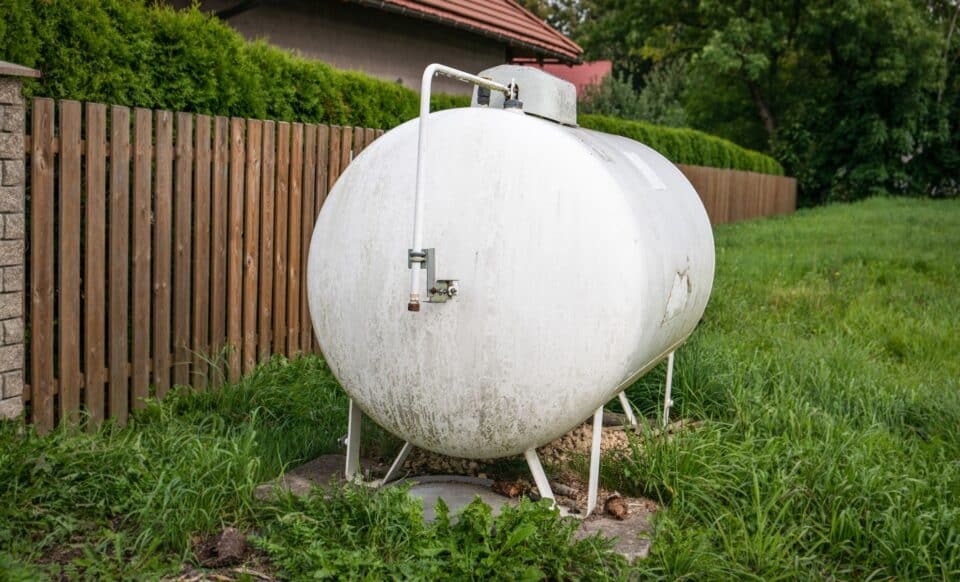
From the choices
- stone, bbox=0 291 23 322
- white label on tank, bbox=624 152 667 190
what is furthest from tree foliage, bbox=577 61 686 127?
stone, bbox=0 291 23 322

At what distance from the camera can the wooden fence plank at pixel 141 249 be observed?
4.46 meters

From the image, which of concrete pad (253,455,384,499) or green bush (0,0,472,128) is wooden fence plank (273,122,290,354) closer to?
green bush (0,0,472,128)

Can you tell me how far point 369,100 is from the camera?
6855 millimetres

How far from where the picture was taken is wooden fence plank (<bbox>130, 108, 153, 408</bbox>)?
4.46 m

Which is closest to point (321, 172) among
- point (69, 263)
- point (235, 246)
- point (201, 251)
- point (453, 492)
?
point (235, 246)

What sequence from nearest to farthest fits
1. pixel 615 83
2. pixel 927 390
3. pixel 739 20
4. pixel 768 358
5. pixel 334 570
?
1. pixel 334 570
2. pixel 927 390
3. pixel 768 358
4. pixel 615 83
5. pixel 739 20

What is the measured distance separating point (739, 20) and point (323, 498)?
2466 centimetres

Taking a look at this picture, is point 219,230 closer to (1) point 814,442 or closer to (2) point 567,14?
(1) point 814,442

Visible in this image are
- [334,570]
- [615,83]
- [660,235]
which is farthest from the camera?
[615,83]

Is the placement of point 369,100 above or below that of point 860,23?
below

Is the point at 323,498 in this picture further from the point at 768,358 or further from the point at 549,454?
the point at 768,358

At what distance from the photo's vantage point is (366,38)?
9.83 meters

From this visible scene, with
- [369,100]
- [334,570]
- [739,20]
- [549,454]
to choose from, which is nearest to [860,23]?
[739,20]

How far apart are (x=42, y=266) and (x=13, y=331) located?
32 centimetres
